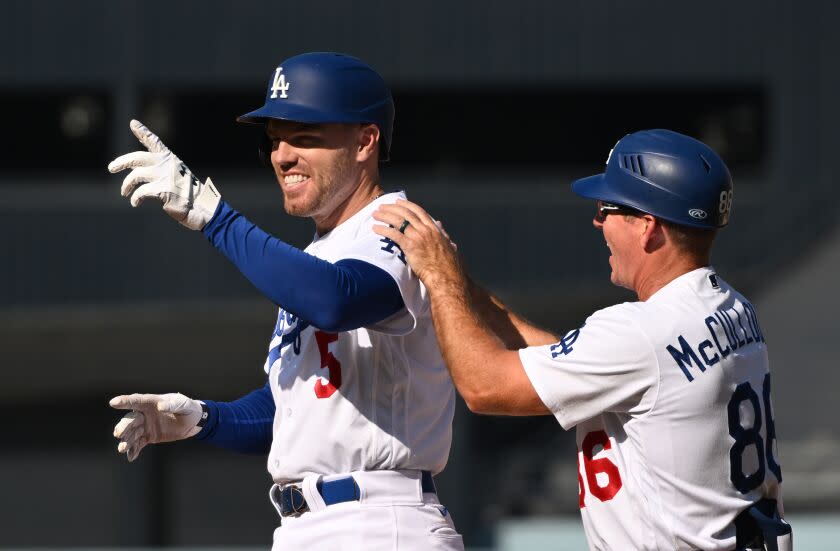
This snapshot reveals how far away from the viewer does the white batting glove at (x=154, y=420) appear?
3697mm

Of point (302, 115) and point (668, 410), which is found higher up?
point (302, 115)

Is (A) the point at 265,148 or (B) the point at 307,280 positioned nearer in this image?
(B) the point at 307,280

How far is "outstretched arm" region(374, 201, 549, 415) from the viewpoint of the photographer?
327 cm

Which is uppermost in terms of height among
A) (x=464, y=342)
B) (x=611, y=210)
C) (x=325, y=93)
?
(x=325, y=93)

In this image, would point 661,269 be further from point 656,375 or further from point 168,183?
point 168,183

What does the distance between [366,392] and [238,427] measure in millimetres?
649

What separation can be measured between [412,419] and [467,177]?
12.1 metres

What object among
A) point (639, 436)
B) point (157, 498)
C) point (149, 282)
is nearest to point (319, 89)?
point (639, 436)

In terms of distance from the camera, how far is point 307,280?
3223 millimetres

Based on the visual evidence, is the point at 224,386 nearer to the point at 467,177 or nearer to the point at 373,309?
the point at 467,177

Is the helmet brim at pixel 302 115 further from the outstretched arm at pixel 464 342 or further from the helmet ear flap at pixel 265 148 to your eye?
the outstretched arm at pixel 464 342

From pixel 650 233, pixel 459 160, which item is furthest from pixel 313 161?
pixel 459 160

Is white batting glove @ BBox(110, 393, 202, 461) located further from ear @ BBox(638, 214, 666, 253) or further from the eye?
ear @ BBox(638, 214, 666, 253)

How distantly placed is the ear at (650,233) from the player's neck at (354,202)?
0.79 meters
